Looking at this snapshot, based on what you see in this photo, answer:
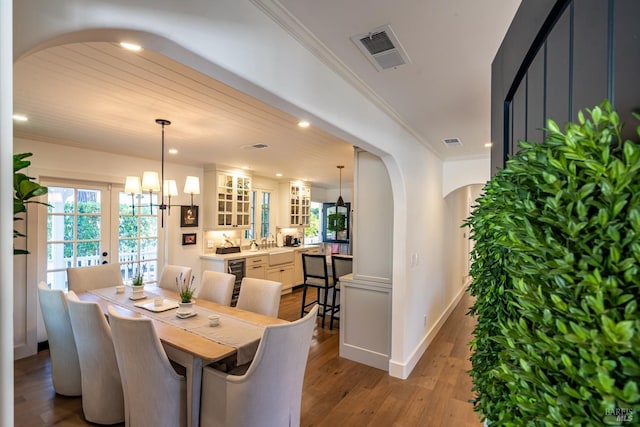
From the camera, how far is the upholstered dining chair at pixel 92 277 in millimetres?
3433

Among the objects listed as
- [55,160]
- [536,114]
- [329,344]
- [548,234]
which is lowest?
[329,344]

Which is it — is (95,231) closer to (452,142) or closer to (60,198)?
(60,198)

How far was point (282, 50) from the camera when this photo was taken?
149 centimetres

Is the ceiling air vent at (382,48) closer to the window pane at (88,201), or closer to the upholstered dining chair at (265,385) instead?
the upholstered dining chair at (265,385)

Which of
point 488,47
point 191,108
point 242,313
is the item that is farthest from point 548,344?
point 191,108

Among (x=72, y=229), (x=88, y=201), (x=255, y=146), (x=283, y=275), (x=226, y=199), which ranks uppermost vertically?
(x=255, y=146)

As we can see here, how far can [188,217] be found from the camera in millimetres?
5332

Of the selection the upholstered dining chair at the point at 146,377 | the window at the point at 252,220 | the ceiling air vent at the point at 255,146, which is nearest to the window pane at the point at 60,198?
the ceiling air vent at the point at 255,146

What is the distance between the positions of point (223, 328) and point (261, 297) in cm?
60

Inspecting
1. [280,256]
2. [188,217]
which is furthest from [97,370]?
[280,256]

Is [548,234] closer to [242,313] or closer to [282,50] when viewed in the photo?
[282,50]

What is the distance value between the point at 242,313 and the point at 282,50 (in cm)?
218

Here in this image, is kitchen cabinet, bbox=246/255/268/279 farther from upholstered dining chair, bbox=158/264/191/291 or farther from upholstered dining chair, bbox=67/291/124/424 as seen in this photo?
upholstered dining chair, bbox=67/291/124/424

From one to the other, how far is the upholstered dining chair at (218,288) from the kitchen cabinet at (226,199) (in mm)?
2263
